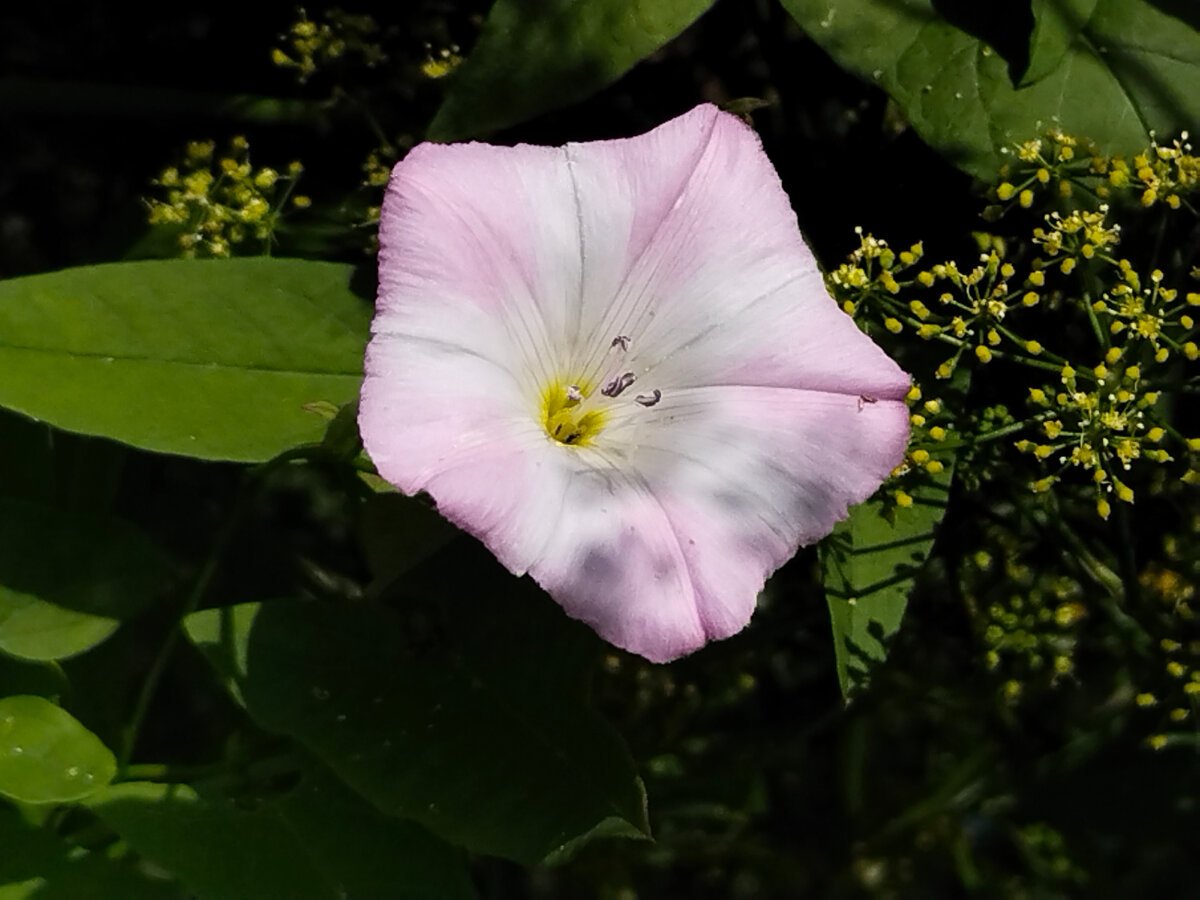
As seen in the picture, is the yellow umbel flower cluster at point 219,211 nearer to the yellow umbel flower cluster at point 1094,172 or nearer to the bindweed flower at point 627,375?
the bindweed flower at point 627,375

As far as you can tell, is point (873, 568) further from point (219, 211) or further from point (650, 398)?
point (219, 211)

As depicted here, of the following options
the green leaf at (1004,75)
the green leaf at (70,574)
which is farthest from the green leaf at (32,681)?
the green leaf at (1004,75)

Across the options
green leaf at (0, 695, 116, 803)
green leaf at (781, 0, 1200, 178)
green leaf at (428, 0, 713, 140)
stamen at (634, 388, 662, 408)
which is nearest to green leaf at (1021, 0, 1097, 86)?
green leaf at (781, 0, 1200, 178)

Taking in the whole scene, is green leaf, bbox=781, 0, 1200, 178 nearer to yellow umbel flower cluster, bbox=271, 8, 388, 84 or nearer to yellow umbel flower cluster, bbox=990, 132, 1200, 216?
yellow umbel flower cluster, bbox=990, 132, 1200, 216

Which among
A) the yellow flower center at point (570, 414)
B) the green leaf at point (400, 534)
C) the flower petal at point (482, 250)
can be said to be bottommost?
the green leaf at point (400, 534)

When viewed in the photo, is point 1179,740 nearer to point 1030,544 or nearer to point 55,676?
point 1030,544

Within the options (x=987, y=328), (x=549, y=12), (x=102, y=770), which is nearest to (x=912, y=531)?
(x=987, y=328)
